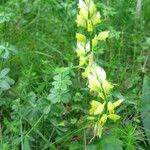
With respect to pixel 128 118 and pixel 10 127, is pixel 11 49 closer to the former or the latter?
pixel 10 127

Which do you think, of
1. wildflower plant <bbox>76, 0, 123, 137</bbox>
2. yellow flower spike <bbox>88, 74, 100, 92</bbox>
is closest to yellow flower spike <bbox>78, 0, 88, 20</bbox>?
wildflower plant <bbox>76, 0, 123, 137</bbox>

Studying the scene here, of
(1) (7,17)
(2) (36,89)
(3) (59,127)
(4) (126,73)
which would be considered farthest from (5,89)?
(4) (126,73)

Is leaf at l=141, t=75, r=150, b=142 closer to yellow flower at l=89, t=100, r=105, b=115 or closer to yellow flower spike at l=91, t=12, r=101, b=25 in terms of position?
yellow flower at l=89, t=100, r=105, b=115

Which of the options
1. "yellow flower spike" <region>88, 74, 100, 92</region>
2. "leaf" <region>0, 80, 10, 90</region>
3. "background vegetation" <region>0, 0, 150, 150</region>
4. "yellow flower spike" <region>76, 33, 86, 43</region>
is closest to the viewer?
"yellow flower spike" <region>88, 74, 100, 92</region>

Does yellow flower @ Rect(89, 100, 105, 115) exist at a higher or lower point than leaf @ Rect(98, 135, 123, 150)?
higher

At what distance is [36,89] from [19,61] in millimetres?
336

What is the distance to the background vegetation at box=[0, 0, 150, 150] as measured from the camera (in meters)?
1.82

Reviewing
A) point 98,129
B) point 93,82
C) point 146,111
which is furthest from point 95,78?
point 146,111

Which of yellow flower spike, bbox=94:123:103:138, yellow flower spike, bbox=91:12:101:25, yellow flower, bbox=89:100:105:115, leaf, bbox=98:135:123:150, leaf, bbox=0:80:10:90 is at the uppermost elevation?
yellow flower spike, bbox=91:12:101:25

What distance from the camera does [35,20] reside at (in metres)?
2.66

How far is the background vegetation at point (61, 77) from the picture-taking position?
182 centimetres

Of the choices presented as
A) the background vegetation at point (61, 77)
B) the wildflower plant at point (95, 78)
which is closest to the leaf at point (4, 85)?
the background vegetation at point (61, 77)

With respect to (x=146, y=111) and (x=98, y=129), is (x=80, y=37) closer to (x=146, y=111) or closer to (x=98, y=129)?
(x=98, y=129)

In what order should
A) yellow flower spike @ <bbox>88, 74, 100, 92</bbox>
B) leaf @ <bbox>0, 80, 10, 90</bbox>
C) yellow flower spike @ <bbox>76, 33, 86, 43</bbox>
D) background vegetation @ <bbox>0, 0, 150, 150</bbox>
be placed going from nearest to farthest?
yellow flower spike @ <bbox>88, 74, 100, 92</bbox>, yellow flower spike @ <bbox>76, 33, 86, 43</bbox>, background vegetation @ <bbox>0, 0, 150, 150</bbox>, leaf @ <bbox>0, 80, 10, 90</bbox>
